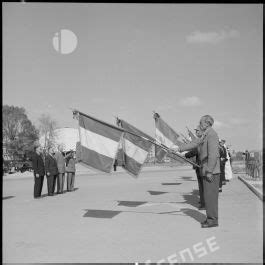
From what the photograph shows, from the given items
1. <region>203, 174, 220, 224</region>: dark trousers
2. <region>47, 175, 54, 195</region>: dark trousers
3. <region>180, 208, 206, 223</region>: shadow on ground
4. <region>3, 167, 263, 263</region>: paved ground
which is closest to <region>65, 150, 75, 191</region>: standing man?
<region>47, 175, 54, 195</region>: dark trousers

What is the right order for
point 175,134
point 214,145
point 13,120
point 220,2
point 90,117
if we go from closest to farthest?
point 220,2, point 214,145, point 90,117, point 175,134, point 13,120

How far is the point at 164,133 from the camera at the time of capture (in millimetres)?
11953

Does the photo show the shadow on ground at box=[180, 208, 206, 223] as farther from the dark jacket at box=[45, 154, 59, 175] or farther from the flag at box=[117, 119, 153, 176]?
the dark jacket at box=[45, 154, 59, 175]

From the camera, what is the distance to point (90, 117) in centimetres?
860

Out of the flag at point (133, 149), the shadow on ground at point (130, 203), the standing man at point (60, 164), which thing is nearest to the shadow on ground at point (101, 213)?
the flag at point (133, 149)

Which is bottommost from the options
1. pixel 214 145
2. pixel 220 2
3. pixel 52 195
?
pixel 52 195

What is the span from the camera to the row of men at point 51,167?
1345 cm

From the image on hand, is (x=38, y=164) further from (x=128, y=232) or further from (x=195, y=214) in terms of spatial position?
(x=128, y=232)

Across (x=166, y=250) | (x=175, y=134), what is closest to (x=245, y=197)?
(x=175, y=134)

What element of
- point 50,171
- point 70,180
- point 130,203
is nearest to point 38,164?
point 50,171

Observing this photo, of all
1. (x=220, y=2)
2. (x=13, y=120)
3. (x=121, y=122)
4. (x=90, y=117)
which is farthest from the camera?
(x=13, y=120)

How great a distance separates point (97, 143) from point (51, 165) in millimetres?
6066

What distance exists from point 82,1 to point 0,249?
3461 millimetres

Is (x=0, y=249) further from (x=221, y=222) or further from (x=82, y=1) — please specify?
(x=221, y=222)
